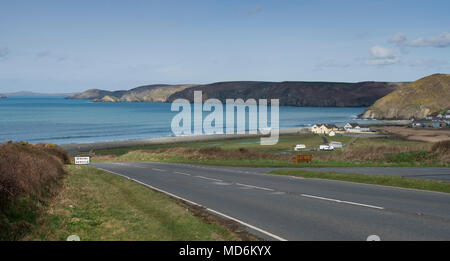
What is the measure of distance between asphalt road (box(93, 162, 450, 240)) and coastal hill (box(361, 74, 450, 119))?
494ft

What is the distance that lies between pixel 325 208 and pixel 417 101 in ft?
563

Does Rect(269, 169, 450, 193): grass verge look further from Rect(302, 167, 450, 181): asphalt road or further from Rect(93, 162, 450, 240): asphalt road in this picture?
Rect(302, 167, 450, 181): asphalt road

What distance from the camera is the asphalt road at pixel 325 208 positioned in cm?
967

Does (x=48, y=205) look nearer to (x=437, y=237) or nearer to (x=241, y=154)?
(x=437, y=237)

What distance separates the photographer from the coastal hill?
160m

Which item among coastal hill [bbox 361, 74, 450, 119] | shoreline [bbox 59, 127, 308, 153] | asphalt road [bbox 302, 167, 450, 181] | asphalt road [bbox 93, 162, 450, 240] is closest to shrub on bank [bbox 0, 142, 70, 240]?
asphalt road [bbox 93, 162, 450, 240]

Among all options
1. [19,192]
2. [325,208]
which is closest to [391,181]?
[325,208]

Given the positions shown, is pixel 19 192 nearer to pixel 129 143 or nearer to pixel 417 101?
pixel 129 143

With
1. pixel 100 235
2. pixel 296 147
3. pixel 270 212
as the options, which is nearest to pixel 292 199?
pixel 270 212

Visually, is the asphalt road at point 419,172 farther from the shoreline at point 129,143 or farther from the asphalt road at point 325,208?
the shoreline at point 129,143

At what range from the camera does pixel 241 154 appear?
43406mm

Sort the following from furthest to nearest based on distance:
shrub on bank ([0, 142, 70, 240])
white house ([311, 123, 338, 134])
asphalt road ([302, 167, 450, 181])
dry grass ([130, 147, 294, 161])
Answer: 1. white house ([311, 123, 338, 134])
2. dry grass ([130, 147, 294, 161])
3. asphalt road ([302, 167, 450, 181])
4. shrub on bank ([0, 142, 70, 240])

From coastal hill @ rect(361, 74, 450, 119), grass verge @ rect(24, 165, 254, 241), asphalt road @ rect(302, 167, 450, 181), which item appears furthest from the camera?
coastal hill @ rect(361, 74, 450, 119)


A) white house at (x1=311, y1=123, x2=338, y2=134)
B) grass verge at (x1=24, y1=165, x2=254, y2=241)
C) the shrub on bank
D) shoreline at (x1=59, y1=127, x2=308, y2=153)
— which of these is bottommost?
shoreline at (x1=59, y1=127, x2=308, y2=153)
